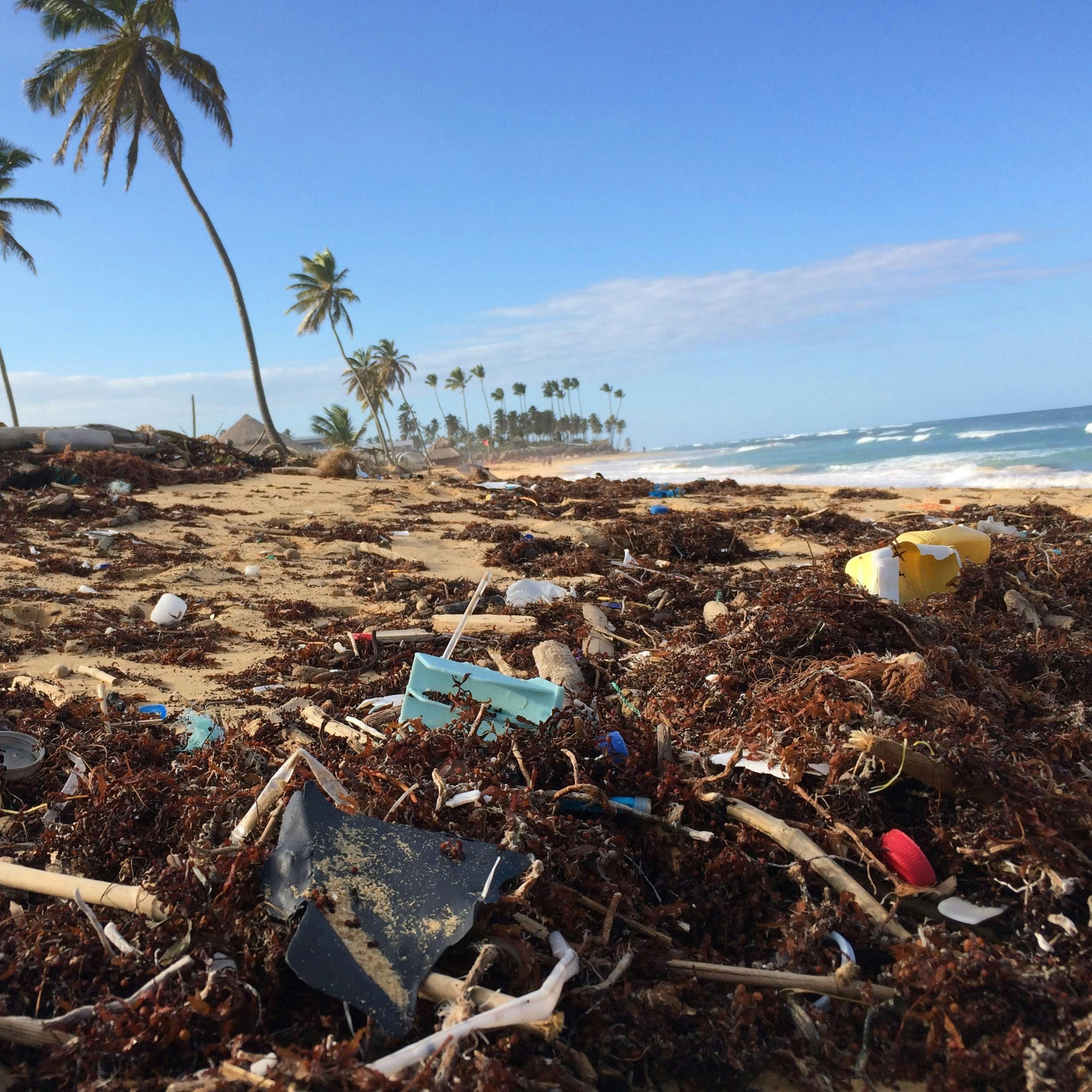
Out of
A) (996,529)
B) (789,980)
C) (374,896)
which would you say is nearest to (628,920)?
(789,980)

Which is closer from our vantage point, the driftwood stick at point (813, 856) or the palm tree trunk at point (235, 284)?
the driftwood stick at point (813, 856)

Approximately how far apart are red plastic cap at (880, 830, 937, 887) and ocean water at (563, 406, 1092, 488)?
18075 millimetres

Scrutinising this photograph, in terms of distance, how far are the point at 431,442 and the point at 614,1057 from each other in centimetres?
10028

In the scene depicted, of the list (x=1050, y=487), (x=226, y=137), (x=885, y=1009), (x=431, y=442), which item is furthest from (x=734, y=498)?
(x=431, y=442)

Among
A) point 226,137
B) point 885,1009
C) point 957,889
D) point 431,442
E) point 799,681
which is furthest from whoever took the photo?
point 431,442

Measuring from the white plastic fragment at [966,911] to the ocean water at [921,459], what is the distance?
18132 mm

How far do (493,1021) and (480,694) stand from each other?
65.1 inches

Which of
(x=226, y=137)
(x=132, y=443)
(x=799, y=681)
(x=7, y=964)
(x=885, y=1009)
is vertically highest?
(x=226, y=137)

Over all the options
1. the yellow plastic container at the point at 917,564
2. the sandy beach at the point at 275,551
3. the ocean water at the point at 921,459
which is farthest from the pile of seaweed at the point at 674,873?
the ocean water at the point at 921,459

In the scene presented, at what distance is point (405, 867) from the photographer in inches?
72.8

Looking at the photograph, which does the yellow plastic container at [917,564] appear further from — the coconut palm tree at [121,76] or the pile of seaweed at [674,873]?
the coconut palm tree at [121,76]

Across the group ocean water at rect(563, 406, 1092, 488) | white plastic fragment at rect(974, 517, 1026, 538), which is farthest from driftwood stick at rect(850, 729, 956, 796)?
ocean water at rect(563, 406, 1092, 488)

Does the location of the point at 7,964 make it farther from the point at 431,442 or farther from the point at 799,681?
the point at 431,442

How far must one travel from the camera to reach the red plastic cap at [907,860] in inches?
82.1
